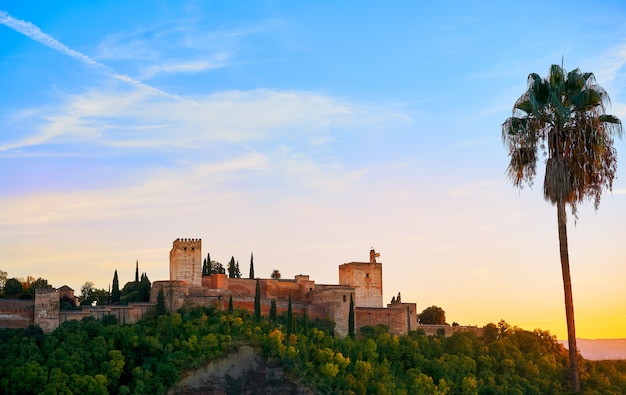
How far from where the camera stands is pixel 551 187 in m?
15.6

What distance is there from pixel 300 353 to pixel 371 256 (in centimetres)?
1352

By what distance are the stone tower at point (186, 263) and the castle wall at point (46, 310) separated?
815cm

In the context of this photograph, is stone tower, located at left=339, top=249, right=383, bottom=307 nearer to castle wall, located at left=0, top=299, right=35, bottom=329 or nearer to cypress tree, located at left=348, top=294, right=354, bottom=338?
cypress tree, located at left=348, top=294, right=354, bottom=338

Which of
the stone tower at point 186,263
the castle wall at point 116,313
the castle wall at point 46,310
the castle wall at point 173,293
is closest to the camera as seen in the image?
the castle wall at point 46,310

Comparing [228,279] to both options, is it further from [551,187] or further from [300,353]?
[551,187]

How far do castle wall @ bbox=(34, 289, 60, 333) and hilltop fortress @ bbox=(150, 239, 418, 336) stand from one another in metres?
6.32

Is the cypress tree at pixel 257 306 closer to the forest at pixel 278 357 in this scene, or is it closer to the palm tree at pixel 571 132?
the forest at pixel 278 357

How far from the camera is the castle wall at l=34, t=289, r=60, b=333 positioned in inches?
1843

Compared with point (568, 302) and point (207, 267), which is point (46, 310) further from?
point (568, 302)

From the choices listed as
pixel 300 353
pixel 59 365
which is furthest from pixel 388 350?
A: pixel 59 365

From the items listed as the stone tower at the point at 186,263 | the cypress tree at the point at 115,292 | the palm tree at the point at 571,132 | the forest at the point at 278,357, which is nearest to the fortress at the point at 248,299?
the stone tower at the point at 186,263

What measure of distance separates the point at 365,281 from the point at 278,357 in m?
11.5

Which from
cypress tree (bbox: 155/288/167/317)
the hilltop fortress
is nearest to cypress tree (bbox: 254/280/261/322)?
the hilltop fortress

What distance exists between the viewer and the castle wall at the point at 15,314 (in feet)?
153
